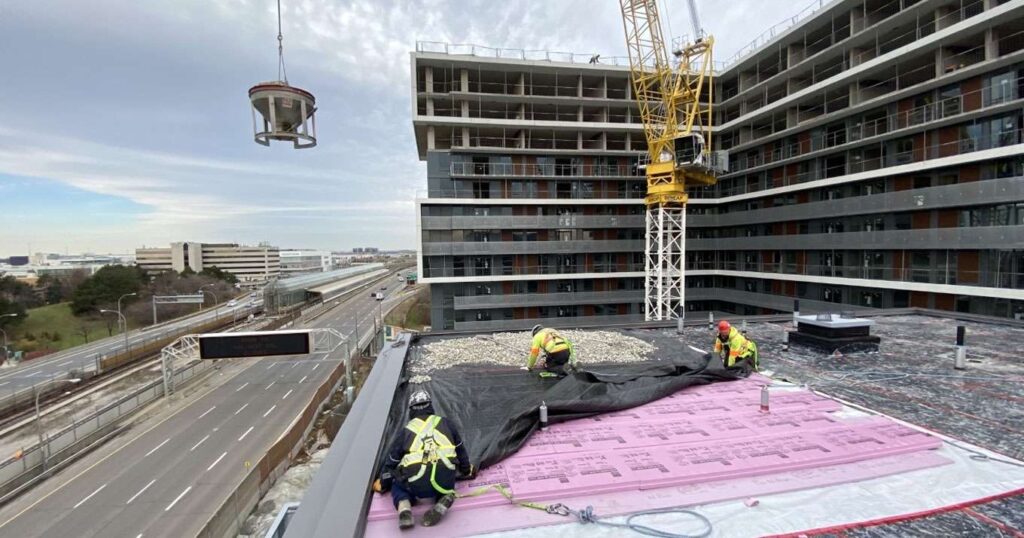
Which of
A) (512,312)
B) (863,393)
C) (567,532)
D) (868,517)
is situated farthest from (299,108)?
(512,312)

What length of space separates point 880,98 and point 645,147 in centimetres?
1864

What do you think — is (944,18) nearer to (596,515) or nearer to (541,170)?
(541,170)

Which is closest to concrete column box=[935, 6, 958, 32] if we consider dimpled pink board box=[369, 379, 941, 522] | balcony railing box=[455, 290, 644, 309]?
balcony railing box=[455, 290, 644, 309]

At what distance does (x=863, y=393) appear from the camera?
788 cm

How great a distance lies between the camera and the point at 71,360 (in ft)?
150

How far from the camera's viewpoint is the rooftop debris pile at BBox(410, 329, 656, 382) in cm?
1023

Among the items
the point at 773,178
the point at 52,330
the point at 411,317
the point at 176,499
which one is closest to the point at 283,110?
the point at 176,499

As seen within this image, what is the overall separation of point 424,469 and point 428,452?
0.56ft

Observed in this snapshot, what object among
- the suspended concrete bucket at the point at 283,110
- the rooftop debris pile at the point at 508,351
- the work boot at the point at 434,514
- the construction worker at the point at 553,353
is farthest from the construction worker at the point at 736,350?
the suspended concrete bucket at the point at 283,110

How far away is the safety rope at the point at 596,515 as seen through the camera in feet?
13.0

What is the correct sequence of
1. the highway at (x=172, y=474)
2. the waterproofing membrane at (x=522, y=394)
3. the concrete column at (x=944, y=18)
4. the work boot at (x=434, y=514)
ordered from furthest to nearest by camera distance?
the concrete column at (x=944, y=18) → the highway at (x=172, y=474) → the waterproofing membrane at (x=522, y=394) → the work boot at (x=434, y=514)

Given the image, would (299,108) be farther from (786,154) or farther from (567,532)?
(786,154)

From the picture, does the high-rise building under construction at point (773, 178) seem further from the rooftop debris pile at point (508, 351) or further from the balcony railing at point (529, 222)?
the rooftop debris pile at point (508, 351)

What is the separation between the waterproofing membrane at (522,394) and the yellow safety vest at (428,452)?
0.80m
